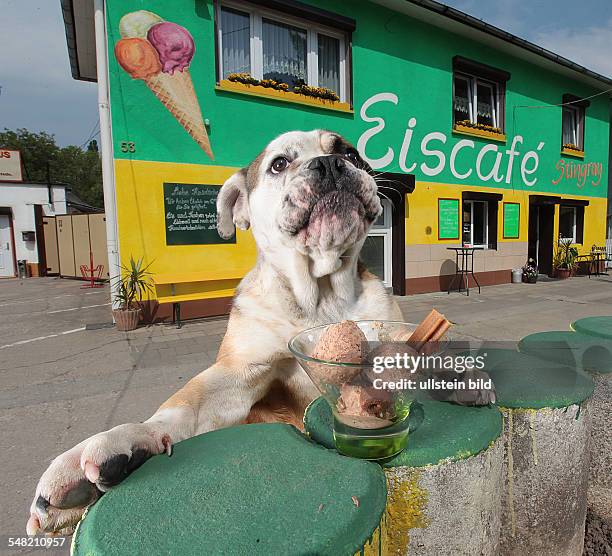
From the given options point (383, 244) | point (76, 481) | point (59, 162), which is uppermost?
point (59, 162)

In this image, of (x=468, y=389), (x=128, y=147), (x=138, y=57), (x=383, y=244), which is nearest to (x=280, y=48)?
(x=138, y=57)

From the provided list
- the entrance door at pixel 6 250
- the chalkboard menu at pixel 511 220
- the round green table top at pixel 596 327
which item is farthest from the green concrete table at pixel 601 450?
the entrance door at pixel 6 250

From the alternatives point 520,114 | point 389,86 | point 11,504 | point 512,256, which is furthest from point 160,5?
point 512,256

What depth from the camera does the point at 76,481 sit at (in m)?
1.14

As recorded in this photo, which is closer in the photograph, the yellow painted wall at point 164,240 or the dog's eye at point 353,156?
the dog's eye at point 353,156

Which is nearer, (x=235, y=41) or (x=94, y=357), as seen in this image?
(x=94, y=357)

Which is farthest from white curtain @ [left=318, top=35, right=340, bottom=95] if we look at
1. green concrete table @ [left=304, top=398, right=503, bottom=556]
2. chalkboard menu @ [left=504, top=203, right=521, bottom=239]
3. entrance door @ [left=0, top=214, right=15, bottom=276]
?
entrance door @ [left=0, top=214, right=15, bottom=276]

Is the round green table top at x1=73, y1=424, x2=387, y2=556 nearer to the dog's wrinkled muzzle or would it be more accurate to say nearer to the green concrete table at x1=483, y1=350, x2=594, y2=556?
the green concrete table at x1=483, y1=350, x2=594, y2=556

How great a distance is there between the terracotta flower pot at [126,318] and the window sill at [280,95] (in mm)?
4224

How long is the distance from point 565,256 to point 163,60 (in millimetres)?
13127

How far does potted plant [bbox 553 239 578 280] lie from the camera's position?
13031 millimetres

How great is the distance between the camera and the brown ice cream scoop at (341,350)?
3.93 ft

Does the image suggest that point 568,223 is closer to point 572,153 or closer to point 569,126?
point 572,153

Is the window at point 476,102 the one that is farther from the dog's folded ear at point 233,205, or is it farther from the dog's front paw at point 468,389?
the dog's front paw at point 468,389
